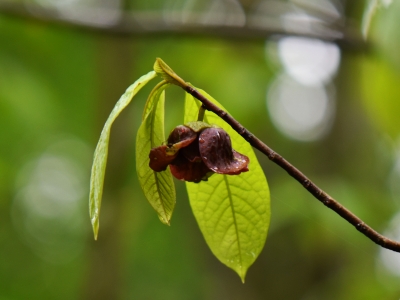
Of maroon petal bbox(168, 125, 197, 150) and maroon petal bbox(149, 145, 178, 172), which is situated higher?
maroon petal bbox(168, 125, 197, 150)

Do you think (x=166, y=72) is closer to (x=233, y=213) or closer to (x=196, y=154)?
(x=196, y=154)

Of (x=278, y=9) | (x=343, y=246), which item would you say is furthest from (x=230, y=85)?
(x=343, y=246)

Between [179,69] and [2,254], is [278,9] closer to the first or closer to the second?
[179,69]

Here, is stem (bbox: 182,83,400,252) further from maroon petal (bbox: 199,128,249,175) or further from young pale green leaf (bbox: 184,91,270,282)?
young pale green leaf (bbox: 184,91,270,282)

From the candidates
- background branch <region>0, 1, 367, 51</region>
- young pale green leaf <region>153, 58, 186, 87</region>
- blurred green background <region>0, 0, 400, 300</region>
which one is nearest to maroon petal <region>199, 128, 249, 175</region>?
young pale green leaf <region>153, 58, 186, 87</region>

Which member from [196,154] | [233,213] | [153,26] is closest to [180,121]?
[153,26]

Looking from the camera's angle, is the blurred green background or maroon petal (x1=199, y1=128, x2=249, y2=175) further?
the blurred green background

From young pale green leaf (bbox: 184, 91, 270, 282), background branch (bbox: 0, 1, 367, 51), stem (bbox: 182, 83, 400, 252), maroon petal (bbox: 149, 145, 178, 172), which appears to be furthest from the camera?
background branch (bbox: 0, 1, 367, 51)
